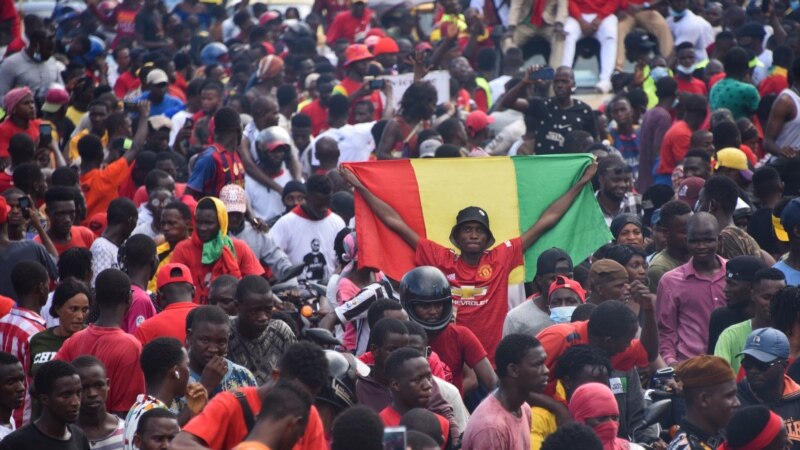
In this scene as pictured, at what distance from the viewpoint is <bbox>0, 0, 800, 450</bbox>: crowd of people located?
24.1 ft

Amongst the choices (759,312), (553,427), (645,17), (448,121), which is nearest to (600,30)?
(645,17)

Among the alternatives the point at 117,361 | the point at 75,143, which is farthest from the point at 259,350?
the point at 75,143

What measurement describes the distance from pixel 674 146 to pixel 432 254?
4481 mm

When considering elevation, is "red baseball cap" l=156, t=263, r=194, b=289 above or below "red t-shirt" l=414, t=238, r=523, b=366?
above

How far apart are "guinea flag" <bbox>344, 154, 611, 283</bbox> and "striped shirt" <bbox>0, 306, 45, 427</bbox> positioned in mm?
2418

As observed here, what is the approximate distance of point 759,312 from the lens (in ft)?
29.5

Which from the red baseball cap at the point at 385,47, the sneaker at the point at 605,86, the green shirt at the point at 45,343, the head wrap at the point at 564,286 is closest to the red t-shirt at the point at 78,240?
the green shirt at the point at 45,343

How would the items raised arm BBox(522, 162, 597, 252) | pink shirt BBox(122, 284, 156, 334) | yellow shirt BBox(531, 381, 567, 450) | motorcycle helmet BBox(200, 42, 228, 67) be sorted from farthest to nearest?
motorcycle helmet BBox(200, 42, 228, 67), raised arm BBox(522, 162, 597, 252), pink shirt BBox(122, 284, 156, 334), yellow shirt BBox(531, 381, 567, 450)

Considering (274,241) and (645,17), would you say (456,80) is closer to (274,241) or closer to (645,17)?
(645,17)

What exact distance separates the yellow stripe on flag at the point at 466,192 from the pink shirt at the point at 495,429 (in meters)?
3.57

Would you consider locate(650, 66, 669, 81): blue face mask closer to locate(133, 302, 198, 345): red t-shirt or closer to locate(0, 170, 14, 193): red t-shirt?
locate(0, 170, 14, 193): red t-shirt

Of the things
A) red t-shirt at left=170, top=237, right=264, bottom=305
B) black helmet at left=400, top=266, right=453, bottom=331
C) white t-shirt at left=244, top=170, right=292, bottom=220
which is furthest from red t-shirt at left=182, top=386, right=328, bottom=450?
white t-shirt at left=244, top=170, right=292, bottom=220

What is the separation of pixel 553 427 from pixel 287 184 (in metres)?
5.86

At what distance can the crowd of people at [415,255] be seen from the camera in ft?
24.1
